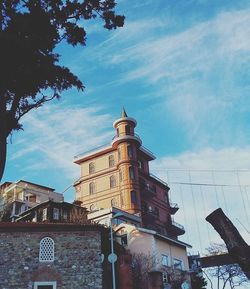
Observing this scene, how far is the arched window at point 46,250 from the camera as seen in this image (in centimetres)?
2836

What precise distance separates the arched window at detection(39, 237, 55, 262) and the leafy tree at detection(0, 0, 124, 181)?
19.7 m

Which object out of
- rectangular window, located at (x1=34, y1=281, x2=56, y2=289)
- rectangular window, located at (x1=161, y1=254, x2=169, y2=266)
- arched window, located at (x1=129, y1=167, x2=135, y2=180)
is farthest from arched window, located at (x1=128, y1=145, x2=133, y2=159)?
rectangular window, located at (x1=34, y1=281, x2=56, y2=289)

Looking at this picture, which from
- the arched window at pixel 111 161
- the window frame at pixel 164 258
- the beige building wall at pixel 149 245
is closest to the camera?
the beige building wall at pixel 149 245

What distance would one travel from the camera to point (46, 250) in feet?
94.0

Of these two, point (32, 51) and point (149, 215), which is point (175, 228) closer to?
point (149, 215)

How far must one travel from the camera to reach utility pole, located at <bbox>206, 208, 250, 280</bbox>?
19.7 feet

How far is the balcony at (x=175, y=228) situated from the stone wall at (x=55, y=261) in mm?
33121

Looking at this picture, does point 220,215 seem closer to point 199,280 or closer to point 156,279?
point 156,279

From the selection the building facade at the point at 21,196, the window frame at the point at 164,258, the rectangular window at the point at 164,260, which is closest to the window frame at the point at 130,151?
the building facade at the point at 21,196

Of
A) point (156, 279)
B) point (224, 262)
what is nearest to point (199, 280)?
point (224, 262)

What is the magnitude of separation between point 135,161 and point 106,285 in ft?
92.0

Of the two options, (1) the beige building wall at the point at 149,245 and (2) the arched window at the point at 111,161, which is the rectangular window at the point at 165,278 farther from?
(2) the arched window at the point at 111,161

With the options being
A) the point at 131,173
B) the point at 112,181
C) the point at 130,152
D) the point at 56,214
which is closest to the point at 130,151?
the point at 130,152

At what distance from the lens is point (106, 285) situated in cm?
3064
